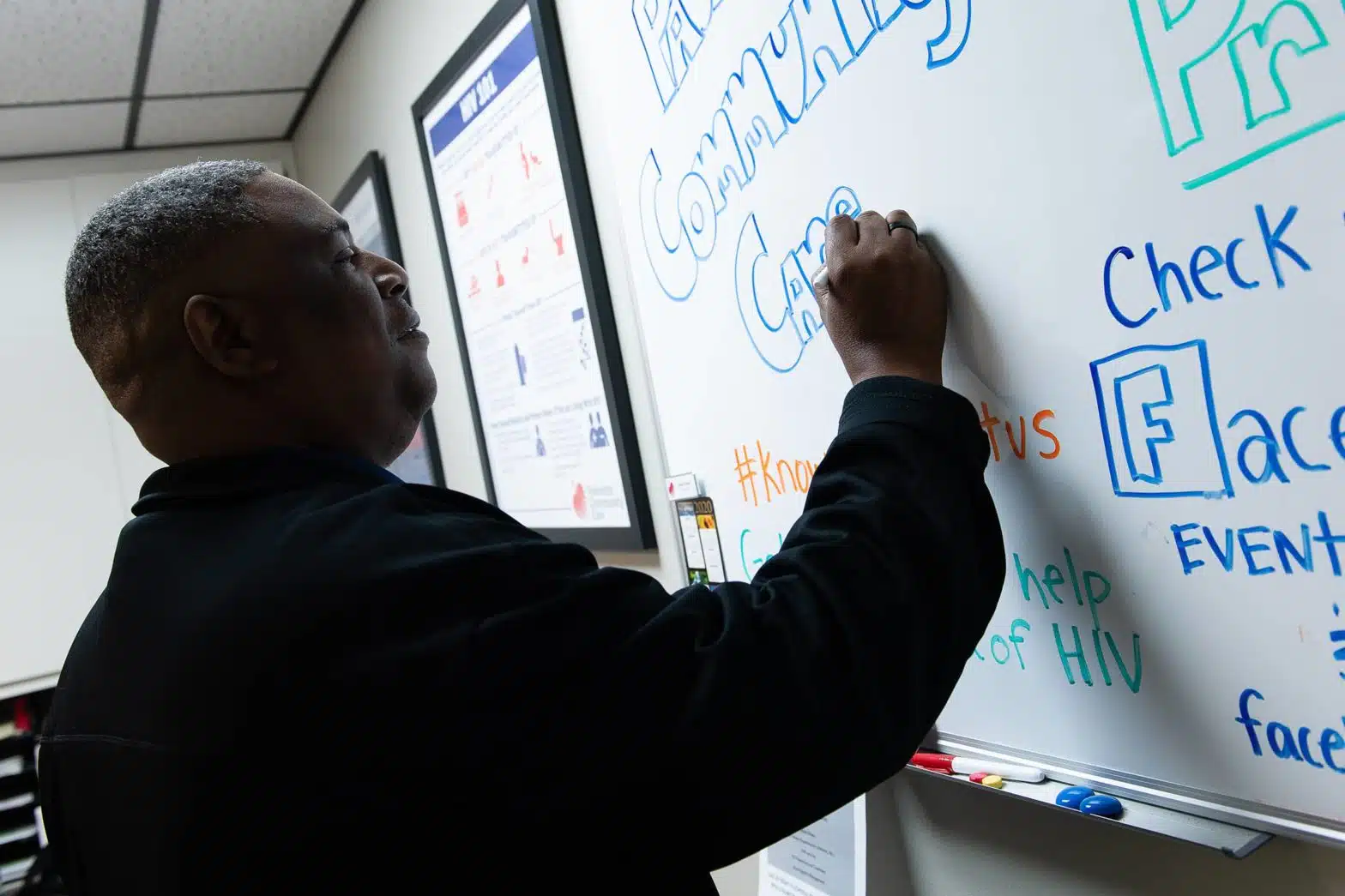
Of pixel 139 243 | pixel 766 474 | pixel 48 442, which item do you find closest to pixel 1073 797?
pixel 766 474

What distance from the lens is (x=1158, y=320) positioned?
60 cm

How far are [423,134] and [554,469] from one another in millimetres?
620

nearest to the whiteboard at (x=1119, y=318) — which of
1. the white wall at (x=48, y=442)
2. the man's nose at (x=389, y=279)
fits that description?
the man's nose at (x=389, y=279)

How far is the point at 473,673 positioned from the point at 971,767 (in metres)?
0.42

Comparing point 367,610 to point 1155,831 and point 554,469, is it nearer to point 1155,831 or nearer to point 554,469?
point 1155,831

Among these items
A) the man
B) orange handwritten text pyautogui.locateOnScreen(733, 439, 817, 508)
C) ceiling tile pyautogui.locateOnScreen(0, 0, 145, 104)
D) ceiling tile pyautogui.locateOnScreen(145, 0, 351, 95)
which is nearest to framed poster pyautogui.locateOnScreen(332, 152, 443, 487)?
ceiling tile pyautogui.locateOnScreen(145, 0, 351, 95)

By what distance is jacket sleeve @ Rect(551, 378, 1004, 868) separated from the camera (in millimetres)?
568

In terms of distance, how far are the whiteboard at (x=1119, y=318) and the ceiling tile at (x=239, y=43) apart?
1361 mm

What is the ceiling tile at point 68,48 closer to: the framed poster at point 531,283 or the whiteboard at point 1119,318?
the framed poster at point 531,283

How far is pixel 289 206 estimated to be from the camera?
737 millimetres

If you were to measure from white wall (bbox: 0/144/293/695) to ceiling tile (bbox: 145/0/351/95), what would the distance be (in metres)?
0.50

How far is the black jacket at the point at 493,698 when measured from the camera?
1.86 ft

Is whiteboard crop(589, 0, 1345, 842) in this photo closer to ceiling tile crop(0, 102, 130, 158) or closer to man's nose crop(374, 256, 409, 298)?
man's nose crop(374, 256, 409, 298)

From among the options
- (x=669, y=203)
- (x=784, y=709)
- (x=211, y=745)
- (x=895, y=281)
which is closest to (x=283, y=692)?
(x=211, y=745)
